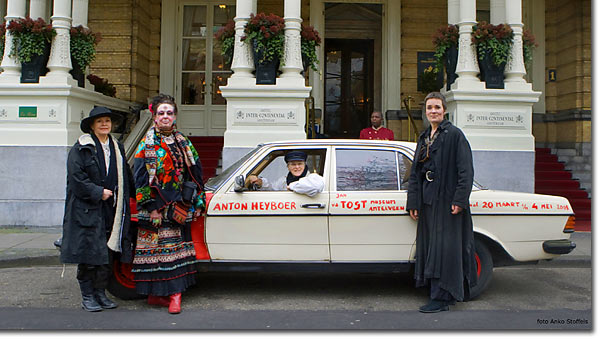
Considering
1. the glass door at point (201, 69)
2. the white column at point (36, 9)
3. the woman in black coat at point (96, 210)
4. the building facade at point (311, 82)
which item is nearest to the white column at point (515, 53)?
the building facade at point (311, 82)

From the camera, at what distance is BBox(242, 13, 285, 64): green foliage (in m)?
9.36

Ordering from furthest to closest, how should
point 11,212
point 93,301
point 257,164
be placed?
point 11,212, point 257,164, point 93,301

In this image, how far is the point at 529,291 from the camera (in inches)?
233

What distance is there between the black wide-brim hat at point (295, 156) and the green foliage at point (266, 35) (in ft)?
14.4

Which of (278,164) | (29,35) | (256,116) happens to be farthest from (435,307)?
(29,35)

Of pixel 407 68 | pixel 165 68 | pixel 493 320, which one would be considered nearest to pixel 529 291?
pixel 493 320

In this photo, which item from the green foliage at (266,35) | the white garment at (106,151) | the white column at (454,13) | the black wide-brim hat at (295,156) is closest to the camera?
the white garment at (106,151)

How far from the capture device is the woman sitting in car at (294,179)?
5.18 m

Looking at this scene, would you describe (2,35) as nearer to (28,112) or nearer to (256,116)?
(28,112)

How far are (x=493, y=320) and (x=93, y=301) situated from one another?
12.1ft

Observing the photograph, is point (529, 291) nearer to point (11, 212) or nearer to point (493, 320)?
point (493, 320)

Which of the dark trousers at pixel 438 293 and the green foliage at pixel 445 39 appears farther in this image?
the green foliage at pixel 445 39

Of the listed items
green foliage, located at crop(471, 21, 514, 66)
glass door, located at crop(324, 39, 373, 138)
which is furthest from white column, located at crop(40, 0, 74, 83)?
green foliage, located at crop(471, 21, 514, 66)

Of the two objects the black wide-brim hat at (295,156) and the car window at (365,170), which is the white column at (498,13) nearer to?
the car window at (365,170)
